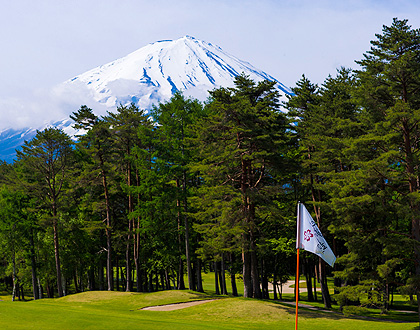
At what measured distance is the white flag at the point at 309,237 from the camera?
1619 centimetres

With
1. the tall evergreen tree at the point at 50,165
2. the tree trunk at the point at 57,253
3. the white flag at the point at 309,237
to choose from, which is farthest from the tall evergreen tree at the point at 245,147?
the tree trunk at the point at 57,253

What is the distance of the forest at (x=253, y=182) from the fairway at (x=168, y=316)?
7.57 feet

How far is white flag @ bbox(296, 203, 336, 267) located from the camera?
16.2 metres

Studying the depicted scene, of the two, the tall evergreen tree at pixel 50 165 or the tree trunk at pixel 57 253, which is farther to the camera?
the tree trunk at pixel 57 253

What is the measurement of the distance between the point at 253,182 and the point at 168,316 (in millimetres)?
A: 12463

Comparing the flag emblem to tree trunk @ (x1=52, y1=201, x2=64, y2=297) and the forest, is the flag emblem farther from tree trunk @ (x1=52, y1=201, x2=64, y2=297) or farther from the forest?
tree trunk @ (x1=52, y1=201, x2=64, y2=297)

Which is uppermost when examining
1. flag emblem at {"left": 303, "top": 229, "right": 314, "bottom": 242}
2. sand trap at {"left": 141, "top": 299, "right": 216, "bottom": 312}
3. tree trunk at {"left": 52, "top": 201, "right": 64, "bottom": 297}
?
flag emblem at {"left": 303, "top": 229, "right": 314, "bottom": 242}

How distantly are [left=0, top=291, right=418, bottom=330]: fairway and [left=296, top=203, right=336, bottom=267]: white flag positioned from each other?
28.5 feet

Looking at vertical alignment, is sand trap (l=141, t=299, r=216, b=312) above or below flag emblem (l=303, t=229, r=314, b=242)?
below

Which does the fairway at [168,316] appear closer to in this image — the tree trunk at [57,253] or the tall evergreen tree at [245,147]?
the tree trunk at [57,253]

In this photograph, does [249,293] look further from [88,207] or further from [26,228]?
[26,228]

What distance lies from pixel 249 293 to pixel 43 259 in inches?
999

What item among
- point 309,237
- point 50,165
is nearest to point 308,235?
point 309,237

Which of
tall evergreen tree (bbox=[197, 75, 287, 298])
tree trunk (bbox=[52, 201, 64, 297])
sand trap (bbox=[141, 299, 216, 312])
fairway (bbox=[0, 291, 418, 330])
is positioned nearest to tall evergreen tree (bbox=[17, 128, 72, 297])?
tree trunk (bbox=[52, 201, 64, 297])
